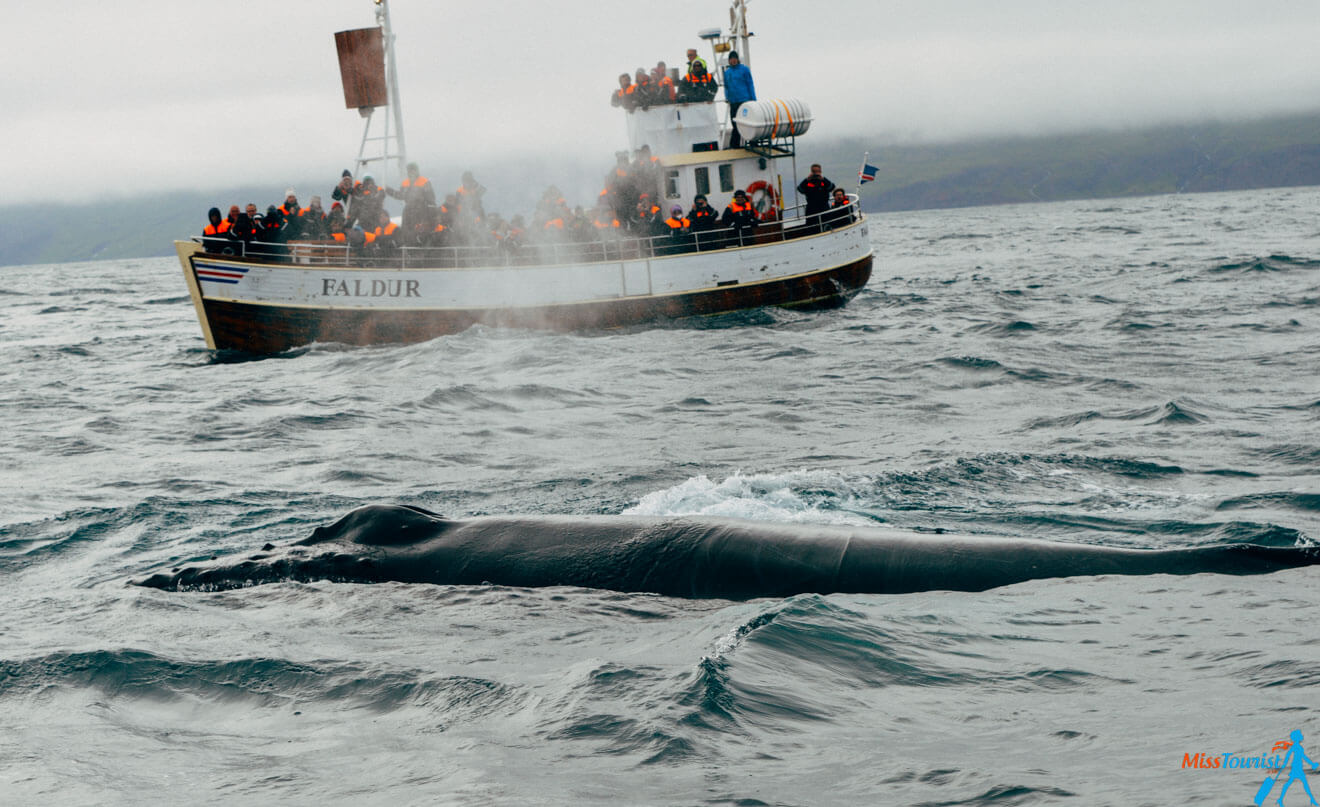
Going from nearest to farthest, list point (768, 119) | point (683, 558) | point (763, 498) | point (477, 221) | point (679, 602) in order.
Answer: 1. point (679, 602)
2. point (683, 558)
3. point (763, 498)
4. point (477, 221)
5. point (768, 119)

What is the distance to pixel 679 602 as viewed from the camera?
773 cm

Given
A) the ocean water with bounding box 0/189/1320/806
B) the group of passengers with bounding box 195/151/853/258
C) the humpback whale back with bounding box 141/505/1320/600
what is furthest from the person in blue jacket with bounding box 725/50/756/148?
the humpback whale back with bounding box 141/505/1320/600

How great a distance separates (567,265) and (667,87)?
7.98m

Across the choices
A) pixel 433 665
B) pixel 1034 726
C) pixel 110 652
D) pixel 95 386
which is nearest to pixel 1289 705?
pixel 1034 726

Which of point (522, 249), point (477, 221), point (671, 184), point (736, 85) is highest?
point (736, 85)

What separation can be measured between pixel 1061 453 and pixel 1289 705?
7600mm

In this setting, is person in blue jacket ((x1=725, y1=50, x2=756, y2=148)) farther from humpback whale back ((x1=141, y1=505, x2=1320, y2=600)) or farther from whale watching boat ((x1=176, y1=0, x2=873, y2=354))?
humpback whale back ((x1=141, y1=505, x2=1320, y2=600))

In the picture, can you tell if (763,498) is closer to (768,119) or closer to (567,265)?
(567,265)

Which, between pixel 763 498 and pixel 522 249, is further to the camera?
pixel 522 249

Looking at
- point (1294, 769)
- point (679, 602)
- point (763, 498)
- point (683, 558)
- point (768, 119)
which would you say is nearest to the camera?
point (1294, 769)

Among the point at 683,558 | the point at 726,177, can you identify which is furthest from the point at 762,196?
the point at 683,558

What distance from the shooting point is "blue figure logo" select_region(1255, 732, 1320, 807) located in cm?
432

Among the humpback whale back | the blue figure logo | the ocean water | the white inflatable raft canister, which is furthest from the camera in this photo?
the white inflatable raft canister

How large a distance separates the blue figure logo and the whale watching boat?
25169mm
